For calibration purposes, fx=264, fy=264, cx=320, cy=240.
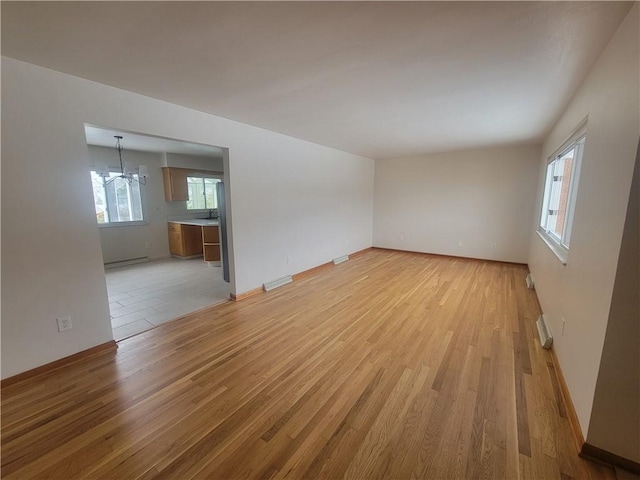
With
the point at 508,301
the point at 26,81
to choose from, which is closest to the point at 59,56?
the point at 26,81

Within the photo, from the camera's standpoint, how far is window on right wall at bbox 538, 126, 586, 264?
2412 millimetres

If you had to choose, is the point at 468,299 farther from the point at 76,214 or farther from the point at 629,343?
the point at 76,214

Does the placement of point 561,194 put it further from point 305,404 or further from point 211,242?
point 211,242

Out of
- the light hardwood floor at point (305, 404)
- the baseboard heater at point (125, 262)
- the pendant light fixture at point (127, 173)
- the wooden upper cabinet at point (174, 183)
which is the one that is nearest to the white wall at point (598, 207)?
the light hardwood floor at point (305, 404)

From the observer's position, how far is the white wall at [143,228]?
5.25 m

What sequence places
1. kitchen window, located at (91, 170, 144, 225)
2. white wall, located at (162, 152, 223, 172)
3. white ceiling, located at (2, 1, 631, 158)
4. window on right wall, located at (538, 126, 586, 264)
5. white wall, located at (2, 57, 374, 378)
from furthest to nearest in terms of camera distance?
white wall, located at (162, 152, 223, 172), kitchen window, located at (91, 170, 144, 225), window on right wall, located at (538, 126, 586, 264), white wall, located at (2, 57, 374, 378), white ceiling, located at (2, 1, 631, 158)

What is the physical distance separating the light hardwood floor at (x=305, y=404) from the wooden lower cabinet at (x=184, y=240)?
3.41 m

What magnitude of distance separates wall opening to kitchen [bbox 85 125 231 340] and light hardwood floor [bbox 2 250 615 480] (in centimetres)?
112

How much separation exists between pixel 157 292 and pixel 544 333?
4.72 m

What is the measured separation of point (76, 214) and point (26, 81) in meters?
0.95

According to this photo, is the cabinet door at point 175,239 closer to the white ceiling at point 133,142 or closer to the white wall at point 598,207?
the white ceiling at point 133,142

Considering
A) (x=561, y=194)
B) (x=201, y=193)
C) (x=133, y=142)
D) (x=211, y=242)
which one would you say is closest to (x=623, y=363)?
(x=561, y=194)

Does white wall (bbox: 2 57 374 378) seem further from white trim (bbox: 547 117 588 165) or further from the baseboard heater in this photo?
the baseboard heater

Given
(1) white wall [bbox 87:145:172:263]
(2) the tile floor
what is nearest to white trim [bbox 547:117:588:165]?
(2) the tile floor
